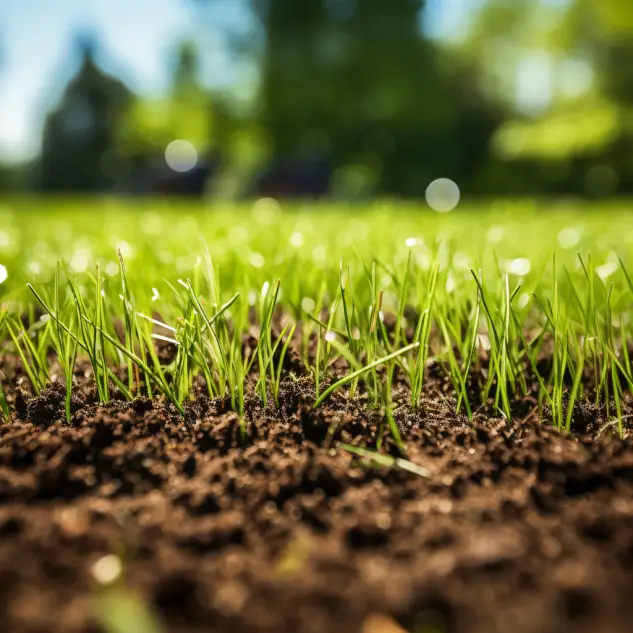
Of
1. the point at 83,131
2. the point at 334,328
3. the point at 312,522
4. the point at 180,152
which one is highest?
the point at 83,131

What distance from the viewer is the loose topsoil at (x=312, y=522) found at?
694 mm

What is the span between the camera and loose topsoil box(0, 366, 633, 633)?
2.28 ft

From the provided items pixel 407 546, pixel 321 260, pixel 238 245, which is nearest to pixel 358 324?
pixel 407 546

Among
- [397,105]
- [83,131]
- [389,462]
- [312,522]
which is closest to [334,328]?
[389,462]

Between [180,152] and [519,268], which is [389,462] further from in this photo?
[180,152]

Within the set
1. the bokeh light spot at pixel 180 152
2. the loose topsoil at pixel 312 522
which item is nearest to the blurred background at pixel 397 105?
the bokeh light spot at pixel 180 152

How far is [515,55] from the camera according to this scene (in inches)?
1102

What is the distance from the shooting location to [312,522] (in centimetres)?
89

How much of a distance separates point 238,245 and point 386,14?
25.0m

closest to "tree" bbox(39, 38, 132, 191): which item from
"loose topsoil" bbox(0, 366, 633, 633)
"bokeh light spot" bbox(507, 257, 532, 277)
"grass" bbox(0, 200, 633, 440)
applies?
"grass" bbox(0, 200, 633, 440)

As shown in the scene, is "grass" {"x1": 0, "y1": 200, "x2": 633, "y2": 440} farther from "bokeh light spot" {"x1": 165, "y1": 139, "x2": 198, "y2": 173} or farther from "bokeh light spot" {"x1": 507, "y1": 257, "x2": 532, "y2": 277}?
"bokeh light spot" {"x1": 165, "y1": 139, "x2": 198, "y2": 173}

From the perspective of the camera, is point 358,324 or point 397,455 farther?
point 358,324

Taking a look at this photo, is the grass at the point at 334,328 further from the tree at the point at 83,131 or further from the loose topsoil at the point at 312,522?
the tree at the point at 83,131

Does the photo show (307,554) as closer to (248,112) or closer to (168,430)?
(168,430)
